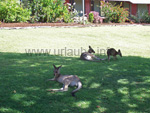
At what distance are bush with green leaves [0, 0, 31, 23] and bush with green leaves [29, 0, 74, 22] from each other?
3.00 feet

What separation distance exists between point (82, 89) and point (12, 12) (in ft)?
49.1

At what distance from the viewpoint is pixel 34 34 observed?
1698cm

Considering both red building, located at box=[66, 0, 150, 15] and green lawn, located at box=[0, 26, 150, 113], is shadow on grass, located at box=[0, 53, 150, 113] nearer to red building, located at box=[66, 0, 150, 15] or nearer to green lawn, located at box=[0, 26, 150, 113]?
green lawn, located at box=[0, 26, 150, 113]

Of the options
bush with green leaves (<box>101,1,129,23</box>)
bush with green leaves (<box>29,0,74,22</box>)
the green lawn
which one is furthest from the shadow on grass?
bush with green leaves (<box>101,1,129,23</box>)

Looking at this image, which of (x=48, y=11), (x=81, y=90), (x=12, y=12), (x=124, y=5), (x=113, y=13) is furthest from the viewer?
(x=124, y=5)

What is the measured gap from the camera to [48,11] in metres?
21.2

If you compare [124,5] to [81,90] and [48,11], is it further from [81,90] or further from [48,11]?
[81,90]

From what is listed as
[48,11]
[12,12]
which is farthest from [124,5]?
[12,12]

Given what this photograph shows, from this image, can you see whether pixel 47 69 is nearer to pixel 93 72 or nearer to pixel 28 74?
pixel 28 74

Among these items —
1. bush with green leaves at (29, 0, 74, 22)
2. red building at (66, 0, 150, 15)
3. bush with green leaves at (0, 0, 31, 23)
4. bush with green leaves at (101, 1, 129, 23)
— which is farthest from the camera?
red building at (66, 0, 150, 15)

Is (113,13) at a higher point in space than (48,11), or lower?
lower

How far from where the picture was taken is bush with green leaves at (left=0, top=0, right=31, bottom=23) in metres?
19.2

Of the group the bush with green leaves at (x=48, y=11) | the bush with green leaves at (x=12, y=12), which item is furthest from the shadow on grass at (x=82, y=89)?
the bush with green leaves at (x=48, y=11)

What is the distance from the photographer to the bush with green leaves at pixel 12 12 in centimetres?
1916
